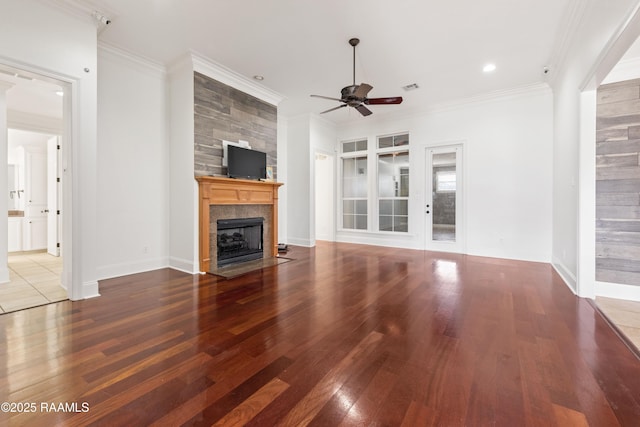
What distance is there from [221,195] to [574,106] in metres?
5.01

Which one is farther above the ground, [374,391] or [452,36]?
[452,36]

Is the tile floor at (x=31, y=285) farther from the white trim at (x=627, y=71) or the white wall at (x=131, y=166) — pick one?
the white trim at (x=627, y=71)

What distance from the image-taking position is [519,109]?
5.32 meters

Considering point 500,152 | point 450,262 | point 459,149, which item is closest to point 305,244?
point 450,262

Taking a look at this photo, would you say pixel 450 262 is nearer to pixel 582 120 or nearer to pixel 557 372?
pixel 582 120

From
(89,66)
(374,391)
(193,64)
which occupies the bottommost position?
(374,391)

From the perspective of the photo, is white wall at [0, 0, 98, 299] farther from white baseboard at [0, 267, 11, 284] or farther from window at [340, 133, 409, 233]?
window at [340, 133, 409, 233]

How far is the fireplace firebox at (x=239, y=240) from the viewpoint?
4.73 meters

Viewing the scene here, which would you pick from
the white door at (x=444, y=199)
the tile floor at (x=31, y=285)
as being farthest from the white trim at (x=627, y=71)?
the tile floor at (x=31, y=285)

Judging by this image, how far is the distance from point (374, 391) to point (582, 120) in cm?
373

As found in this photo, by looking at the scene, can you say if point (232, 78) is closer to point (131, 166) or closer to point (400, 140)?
point (131, 166)

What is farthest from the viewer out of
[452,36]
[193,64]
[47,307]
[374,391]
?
[193,64]

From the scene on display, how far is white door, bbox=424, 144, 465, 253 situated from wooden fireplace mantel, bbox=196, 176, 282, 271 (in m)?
3.55

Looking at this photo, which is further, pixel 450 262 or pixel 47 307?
pixel 450 262
